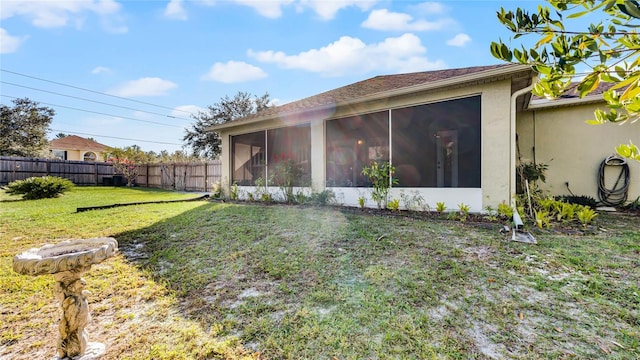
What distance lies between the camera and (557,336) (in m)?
1.78

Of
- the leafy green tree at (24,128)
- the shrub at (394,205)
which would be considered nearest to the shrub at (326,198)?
the shrub at (394,205)

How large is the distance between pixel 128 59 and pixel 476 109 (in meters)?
14.9

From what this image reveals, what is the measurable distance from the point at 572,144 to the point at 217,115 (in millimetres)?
20286

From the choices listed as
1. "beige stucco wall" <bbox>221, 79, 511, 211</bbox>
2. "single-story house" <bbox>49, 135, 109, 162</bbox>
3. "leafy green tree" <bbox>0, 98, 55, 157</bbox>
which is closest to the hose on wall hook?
"beige stucco wall" <bbox>221, 79, 511, 211</bbox>

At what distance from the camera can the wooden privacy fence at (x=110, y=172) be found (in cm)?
1377

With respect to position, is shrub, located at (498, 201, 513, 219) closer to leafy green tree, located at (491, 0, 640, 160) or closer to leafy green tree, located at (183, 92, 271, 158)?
leafy green tree, located at (491, 0, 640, 160)

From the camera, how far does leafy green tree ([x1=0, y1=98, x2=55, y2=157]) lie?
18.3 metres

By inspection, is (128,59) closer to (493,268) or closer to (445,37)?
(445,37)

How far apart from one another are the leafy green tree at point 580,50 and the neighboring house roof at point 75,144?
32476mm

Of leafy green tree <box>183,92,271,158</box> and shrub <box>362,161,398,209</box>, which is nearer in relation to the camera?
shrub <box>362,161,398,209</box>

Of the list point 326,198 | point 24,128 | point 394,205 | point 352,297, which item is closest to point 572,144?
point 394,205

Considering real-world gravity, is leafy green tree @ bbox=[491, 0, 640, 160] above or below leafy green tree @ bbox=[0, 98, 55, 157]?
below

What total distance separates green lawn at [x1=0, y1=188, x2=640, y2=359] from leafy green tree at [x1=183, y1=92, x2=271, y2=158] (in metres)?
17.1

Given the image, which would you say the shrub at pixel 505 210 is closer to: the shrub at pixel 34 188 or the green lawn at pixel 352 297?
the green lawn at pixel 352 297
